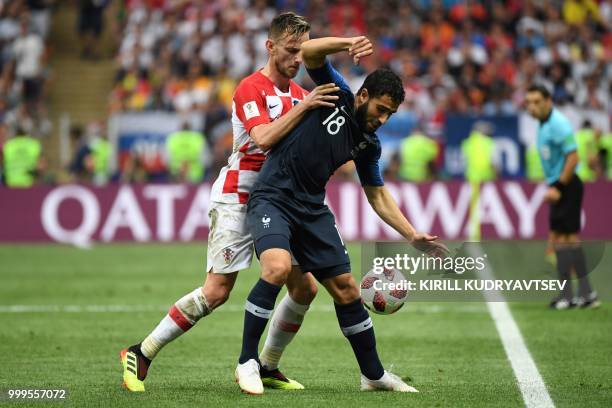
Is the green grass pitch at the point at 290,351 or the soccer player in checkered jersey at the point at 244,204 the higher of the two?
the soccer player in checkered jersey at the point at 244,204

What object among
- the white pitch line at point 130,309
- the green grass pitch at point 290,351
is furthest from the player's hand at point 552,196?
the white pitch line at point 130,309

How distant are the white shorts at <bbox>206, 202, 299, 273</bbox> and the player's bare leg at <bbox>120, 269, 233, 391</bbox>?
0.07 m

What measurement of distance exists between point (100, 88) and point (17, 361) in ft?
65.2

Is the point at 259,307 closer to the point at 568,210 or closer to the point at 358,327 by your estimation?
the point at 358,327

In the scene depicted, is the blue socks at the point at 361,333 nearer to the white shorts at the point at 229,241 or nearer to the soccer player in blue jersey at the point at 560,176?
the white shorts at the point at 229,241

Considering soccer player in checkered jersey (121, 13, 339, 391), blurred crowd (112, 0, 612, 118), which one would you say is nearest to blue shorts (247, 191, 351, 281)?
soccer player in checkered jersey (121, 13, 339, 391)

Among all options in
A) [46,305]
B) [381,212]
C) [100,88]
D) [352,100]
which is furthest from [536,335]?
[100,88]

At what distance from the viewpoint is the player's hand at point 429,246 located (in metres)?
7.06

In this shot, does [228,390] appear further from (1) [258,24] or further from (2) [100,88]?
(2) [100,88]

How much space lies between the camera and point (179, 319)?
24.0 ft

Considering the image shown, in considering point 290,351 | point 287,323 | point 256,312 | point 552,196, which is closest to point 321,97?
point 256,312

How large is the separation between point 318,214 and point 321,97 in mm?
773

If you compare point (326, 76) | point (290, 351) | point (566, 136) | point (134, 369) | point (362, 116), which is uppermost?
point (326, 76)

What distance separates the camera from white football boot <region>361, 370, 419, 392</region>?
23.7ft
